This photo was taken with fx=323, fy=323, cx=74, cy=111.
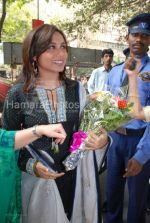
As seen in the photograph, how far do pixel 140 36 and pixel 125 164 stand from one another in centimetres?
102

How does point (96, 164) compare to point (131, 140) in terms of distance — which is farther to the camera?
point (131, 140)

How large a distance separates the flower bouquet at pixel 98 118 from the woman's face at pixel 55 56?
0.31 m

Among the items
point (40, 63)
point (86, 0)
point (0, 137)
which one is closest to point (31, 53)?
point (40, 63)

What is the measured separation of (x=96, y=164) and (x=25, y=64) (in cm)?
78

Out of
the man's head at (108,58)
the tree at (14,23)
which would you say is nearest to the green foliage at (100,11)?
the man's head at (108,58)

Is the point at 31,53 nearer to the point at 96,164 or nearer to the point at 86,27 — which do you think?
the point at 96,164

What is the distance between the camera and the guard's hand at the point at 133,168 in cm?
236

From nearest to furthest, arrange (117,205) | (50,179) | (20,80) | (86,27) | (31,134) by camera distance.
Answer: (31,134)
(50,179)
(20,80)
(117,205)
(86,27)

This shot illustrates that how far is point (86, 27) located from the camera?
411 inches

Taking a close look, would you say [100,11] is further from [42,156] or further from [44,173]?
[44,173]

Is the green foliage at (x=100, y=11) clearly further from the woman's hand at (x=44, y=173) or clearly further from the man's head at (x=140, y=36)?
the woman's hand at (x=44, y=173)

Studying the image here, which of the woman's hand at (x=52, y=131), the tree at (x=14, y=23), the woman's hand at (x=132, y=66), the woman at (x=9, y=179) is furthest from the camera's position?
the tree at (x=14, y=23)

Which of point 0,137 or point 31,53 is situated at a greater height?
point 31,53

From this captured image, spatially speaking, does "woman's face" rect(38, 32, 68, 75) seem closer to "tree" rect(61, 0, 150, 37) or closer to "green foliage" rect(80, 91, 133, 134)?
"green foliage" rect(80, 91, 133, 134)
